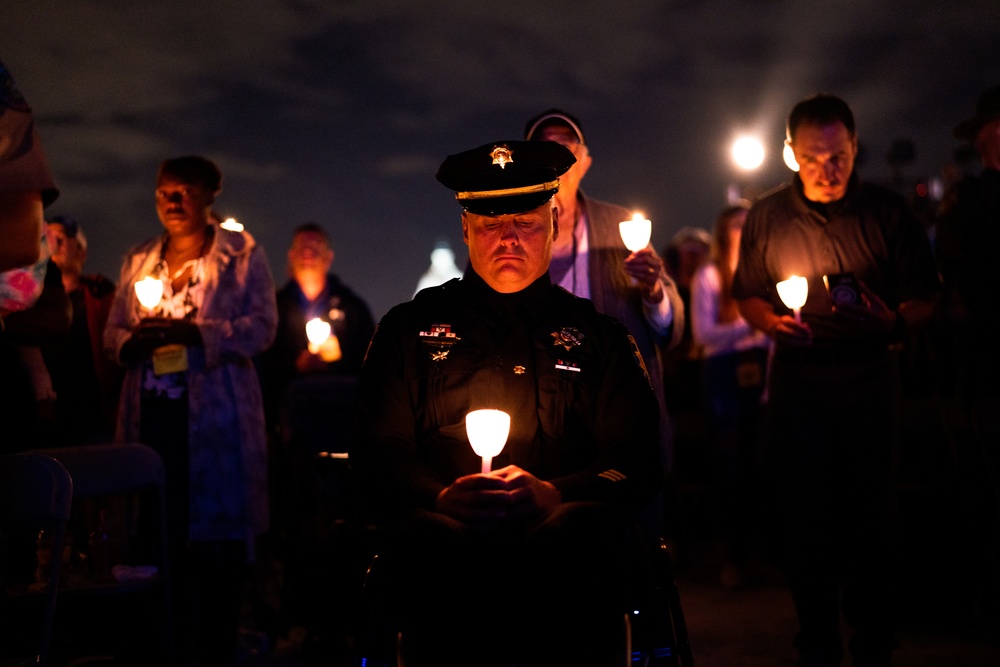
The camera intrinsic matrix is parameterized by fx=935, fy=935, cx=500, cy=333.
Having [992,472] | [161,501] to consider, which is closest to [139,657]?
[161,501]

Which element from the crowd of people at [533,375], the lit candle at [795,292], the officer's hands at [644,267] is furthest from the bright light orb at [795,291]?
the officer's hands at [644,267]

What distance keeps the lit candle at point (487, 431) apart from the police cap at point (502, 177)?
2.66 ft

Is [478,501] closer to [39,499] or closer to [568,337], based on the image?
[568,337]

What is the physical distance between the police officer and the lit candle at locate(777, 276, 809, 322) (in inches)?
61.0

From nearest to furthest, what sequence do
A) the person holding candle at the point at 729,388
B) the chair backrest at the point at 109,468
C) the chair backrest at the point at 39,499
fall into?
the chair backrest at the point at 39,499
the chair backrest at the point at 109,468
the person holding candle at the point at 729,388

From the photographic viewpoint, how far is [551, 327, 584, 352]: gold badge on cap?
3189 millimetres

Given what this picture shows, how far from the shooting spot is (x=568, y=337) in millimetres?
3209

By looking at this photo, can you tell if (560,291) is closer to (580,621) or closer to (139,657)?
(580,621)

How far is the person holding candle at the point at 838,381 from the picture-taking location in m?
4.54

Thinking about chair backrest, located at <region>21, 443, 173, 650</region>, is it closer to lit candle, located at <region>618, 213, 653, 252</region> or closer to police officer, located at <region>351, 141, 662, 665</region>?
police officer, located at <region>351, 141, 662, 665</region>

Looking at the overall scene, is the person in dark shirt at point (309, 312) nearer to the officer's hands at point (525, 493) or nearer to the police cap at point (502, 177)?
the police cap at point (502, 177)

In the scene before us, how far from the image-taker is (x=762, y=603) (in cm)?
650

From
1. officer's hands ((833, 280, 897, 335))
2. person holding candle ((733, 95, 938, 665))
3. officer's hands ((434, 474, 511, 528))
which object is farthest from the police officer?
person holding candle ((733, 95, 938, 665))

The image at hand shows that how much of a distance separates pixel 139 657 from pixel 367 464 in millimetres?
2573
